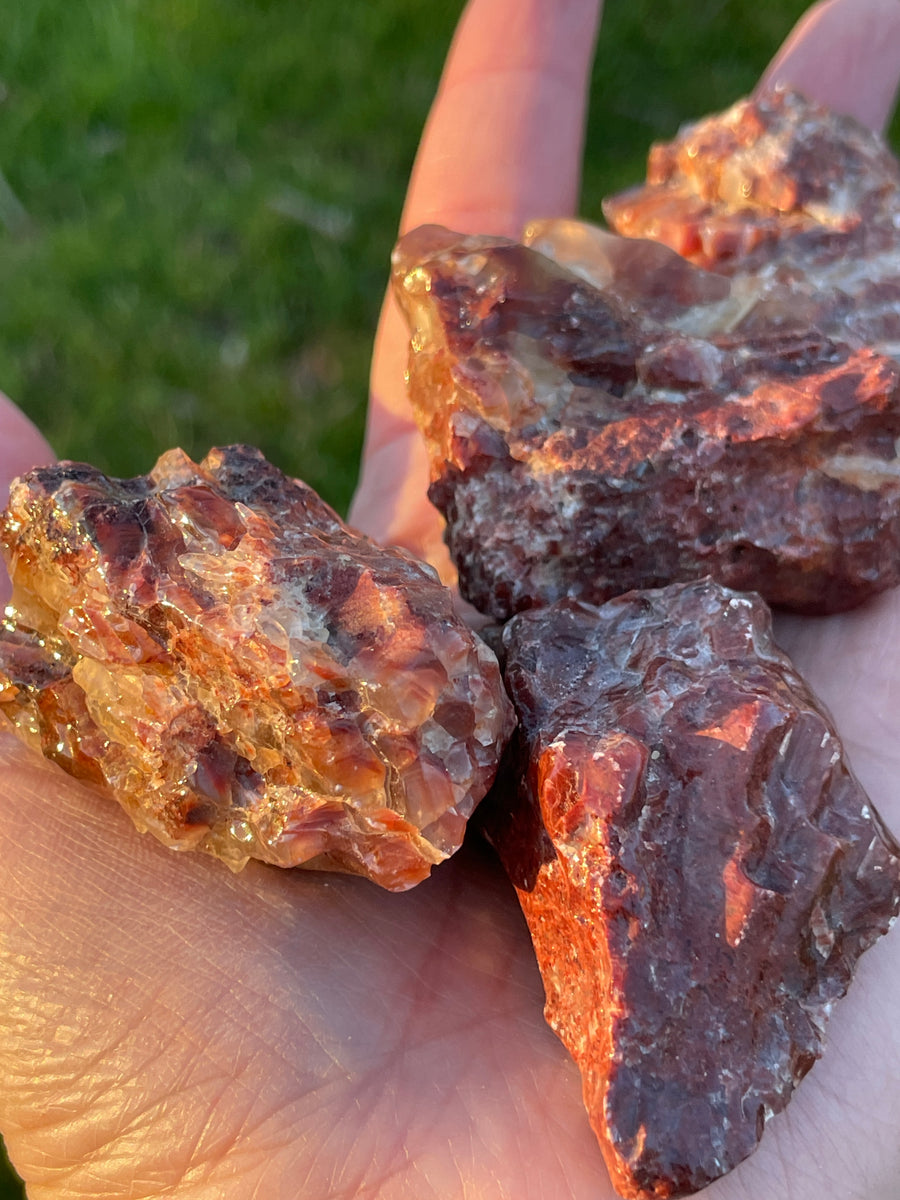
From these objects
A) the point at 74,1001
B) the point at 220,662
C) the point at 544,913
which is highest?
the point at 220,662

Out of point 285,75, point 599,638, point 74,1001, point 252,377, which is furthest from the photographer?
point 285,75

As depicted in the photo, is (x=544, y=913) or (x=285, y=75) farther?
(x=285, y=75)

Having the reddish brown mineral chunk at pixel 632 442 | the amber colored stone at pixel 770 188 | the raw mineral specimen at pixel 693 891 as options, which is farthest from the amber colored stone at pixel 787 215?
the raw mineral specimen at pixel 693 891

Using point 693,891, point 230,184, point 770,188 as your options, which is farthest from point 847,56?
point 693,891

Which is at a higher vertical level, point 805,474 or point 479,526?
point 805,474

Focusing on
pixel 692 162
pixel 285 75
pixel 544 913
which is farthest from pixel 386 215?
pixel 544 913

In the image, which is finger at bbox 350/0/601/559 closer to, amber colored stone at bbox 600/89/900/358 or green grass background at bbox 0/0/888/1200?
amber colored stone at bbox 600/89/900/358

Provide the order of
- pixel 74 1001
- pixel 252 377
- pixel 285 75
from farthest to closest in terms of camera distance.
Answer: pixel 285 75 < pixel 252 377 < pixel 74 1001

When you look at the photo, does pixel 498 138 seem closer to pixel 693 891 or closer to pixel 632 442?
pixel 632 442

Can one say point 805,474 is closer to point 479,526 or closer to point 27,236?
point 479,526
